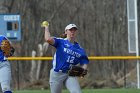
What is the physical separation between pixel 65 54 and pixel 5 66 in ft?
4.05

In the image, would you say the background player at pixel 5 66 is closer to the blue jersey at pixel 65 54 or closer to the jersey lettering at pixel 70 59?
the blue jersey at pixel 65 54

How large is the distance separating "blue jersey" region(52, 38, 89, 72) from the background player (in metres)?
0.92

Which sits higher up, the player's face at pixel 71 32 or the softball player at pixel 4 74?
the player's face at pixel 71 32

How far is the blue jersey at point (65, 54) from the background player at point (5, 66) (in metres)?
0.92

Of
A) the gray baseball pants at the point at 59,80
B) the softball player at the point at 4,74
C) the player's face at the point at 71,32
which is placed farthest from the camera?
the softball player at the point at 4,74

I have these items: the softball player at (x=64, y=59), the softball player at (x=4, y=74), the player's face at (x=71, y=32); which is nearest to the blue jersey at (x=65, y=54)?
the softball player at (x=64, y=59)

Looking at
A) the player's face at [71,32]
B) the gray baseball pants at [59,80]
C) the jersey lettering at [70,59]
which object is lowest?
the gray baseball pants at [59,80]

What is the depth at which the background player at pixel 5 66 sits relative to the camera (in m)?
9.55

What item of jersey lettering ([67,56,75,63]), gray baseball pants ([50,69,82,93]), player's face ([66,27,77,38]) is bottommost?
gray baseball pants ([50,69,82,93])

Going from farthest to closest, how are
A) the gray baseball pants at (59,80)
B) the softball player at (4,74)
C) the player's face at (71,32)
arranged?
the softball player at (4,74), the gray baseball pants at (59,80), the player's face at (71,32)

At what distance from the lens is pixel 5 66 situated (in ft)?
32.2

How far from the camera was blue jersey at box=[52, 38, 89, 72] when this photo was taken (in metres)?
9.20

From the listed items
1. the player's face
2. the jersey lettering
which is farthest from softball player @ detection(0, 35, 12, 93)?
the player's face

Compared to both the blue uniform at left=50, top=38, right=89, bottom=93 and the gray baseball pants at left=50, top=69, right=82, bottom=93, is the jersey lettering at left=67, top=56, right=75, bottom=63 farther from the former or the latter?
the gray baseball pants at left=50, top=69, right=82, bottom=93
